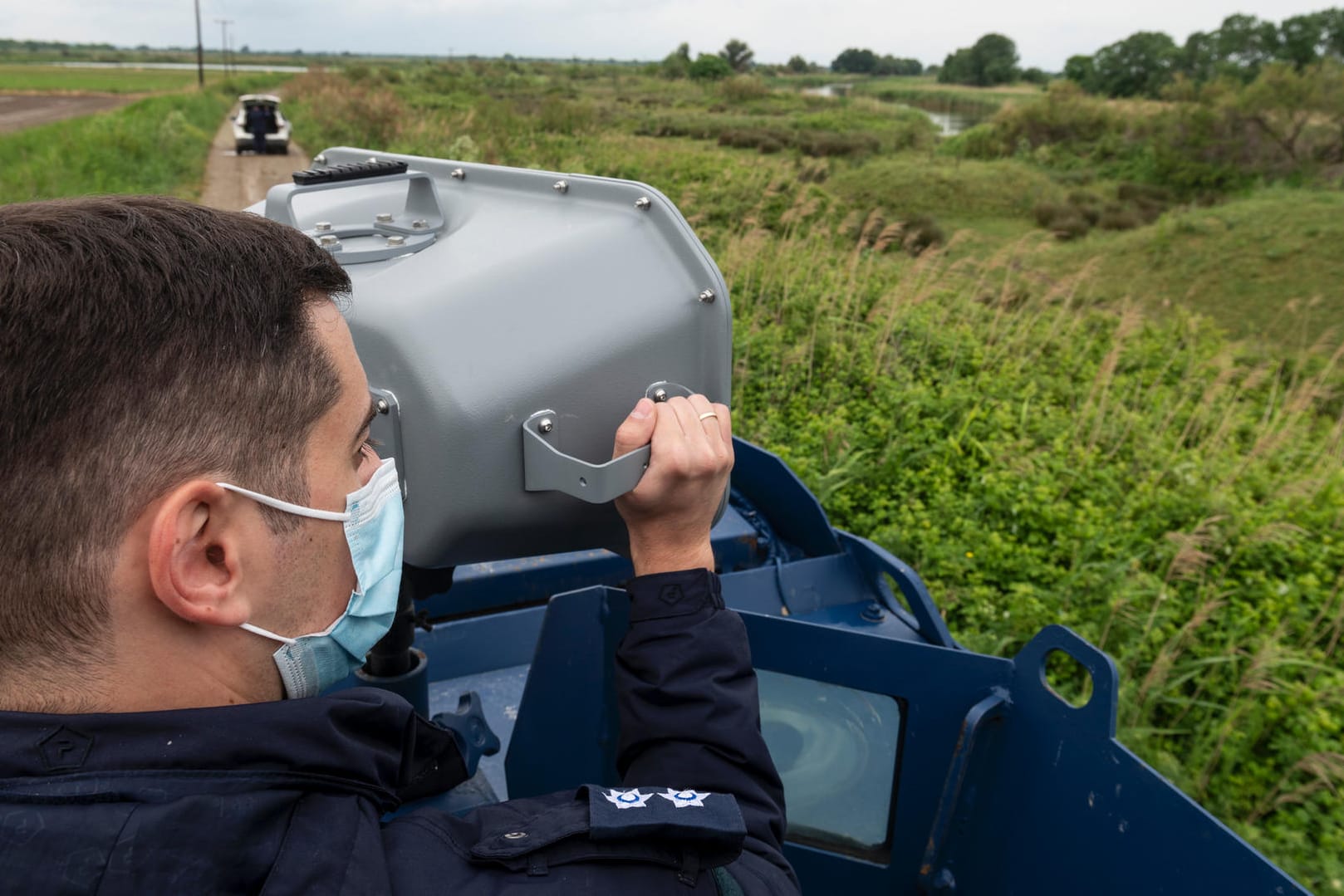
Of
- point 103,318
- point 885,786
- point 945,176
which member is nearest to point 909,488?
point 885,786

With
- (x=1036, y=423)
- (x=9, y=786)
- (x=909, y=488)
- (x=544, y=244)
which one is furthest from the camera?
(x=1036, y=423)

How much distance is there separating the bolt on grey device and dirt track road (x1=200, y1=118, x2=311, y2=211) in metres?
11.9

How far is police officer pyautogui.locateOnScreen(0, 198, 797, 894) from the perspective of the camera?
701 mm

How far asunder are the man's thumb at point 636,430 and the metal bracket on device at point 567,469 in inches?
0.6

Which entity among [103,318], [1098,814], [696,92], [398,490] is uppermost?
[696,92]

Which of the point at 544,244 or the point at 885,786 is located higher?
the point at 544,244

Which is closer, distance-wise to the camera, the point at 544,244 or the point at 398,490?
the point at 398,490

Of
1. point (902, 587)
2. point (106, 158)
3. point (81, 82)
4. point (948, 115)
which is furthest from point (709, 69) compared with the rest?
point (902, 587)

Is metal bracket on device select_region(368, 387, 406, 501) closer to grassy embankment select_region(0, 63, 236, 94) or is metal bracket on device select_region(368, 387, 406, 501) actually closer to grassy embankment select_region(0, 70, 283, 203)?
grassy embankment select_region(0, 70, 283, 203)

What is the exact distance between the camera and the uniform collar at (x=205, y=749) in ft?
2.26

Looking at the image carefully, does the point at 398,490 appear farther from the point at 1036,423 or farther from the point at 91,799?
the point at 1036,423

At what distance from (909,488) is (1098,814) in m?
3.28

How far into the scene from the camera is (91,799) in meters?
0.68

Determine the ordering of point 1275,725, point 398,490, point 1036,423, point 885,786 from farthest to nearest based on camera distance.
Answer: point 1036,423 < point 1275,725 < point 885,786 < point 398,490
